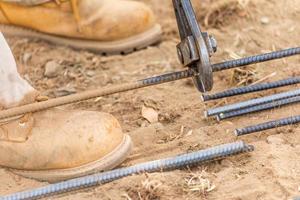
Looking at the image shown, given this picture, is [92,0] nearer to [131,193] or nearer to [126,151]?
[126,151]

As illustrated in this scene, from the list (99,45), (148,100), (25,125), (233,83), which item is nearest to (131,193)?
(25,125)

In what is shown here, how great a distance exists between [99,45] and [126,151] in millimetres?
724

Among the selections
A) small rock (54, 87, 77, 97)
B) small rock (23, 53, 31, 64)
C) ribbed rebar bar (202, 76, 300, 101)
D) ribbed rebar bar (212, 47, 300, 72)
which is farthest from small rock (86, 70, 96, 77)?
ribbed rebar bar (212, 47, 300, 72)

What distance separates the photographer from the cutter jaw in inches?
69.1

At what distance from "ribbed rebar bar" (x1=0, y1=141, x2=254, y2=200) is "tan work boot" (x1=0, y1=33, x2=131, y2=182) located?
0.07 meters

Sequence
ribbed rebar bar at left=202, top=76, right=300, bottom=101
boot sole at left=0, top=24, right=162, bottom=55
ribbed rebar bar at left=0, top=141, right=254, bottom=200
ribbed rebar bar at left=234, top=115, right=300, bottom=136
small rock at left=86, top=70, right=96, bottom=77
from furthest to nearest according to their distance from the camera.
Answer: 1. boot sole at left=0, top=24, right=162, bottom=55
2. small rock at left=86, top=70, right=96, bottom=77
3. ribbed rebar bar at left=202, top=76, right=300, bottom=101
4. ribbed rebar bar at left=234, top=115, right=300, bottom=136
5. ribbed rebar bar at left=0, top=141, right=254, bottom=200

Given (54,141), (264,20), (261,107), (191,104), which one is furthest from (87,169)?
(264,20)

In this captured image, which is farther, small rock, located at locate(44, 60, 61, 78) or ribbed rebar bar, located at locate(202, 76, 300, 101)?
small rock, located at locate(44, 60, 61, 78)

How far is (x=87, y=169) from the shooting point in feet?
5.94

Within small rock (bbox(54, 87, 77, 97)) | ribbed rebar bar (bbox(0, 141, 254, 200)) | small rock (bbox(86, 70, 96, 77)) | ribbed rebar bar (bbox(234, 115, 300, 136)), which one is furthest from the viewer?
small rock (bbox(86, 70, 96, 77))

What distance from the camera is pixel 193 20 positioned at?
1.79 metres

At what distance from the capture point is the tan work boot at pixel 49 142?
181cm

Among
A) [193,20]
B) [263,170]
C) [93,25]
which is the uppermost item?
[193,20]

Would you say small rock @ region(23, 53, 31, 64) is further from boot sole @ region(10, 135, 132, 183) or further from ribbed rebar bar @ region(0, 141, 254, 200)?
ribbed rebar bar @ region(0, 141, 254, 200)
